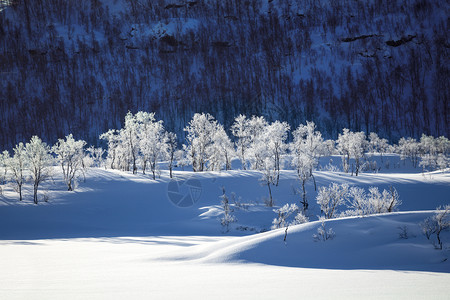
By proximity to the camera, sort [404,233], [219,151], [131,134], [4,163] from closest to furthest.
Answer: [404,233] < [4,163] < [131,134] < [219,151]

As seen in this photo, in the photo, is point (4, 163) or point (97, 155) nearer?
point (4, 163)

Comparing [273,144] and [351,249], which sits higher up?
[273,144]

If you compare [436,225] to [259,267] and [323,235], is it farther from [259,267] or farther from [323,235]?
[259,267]

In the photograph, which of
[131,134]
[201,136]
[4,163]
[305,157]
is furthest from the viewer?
[201,136]

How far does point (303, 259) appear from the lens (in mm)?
11086

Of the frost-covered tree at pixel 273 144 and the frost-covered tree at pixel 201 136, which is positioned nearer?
the frost-covered tree at pixel 273 144

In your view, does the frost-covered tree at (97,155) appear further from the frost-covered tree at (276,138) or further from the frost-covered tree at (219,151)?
the frost-covered tree at (276,138)

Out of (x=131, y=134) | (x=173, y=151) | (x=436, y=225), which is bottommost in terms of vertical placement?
(x=436, y=225)

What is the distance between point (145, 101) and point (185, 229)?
17031 centimetres

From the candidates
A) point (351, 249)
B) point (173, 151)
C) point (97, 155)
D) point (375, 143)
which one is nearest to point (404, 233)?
point (351, 249)

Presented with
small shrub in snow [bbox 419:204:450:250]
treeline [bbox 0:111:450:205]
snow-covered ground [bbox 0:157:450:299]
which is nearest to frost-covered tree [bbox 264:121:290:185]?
treeline [bbox 0:111:450:205]

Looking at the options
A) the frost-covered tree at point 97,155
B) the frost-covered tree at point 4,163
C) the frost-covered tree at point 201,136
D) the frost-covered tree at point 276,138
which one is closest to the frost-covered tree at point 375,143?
the frost-covered tree at point 276,138

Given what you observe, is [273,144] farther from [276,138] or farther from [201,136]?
[201,136]

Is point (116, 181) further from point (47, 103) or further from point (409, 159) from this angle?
point (47, 103)
